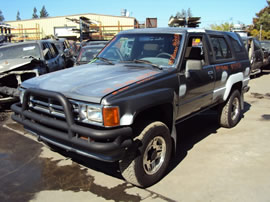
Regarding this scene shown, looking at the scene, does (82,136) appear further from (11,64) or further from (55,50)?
(55,50)

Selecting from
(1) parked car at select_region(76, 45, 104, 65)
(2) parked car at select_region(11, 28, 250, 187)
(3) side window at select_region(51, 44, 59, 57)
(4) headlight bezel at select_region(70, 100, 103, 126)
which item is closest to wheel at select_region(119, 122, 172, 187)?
(2) parked car at select_region(11, 28, 250, 187)

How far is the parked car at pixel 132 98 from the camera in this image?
9.04 ft

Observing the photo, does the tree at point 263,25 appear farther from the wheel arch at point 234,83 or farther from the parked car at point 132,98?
the parked car at point 132,98

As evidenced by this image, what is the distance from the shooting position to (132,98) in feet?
9.37

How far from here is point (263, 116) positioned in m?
6.42

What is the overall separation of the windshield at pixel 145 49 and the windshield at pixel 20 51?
13.8 ft

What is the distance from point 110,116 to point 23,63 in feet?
16.3

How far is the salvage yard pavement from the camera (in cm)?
314

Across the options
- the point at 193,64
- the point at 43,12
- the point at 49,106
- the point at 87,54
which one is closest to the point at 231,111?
the point at 193,64

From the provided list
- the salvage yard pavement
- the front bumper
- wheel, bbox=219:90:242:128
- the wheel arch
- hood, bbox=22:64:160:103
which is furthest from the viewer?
wheel, bbox=219:90:242:128

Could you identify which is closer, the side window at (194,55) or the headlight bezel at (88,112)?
the headlight bezel at (88,112)

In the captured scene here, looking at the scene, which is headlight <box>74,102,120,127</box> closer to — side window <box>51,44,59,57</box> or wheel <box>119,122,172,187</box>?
wheel <box>119,122,172,187</box>

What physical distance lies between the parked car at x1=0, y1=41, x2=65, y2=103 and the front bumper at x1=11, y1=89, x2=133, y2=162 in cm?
343

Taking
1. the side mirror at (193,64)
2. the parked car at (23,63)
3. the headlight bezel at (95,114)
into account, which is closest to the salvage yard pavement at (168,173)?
the headlight bezel at (95,114)
